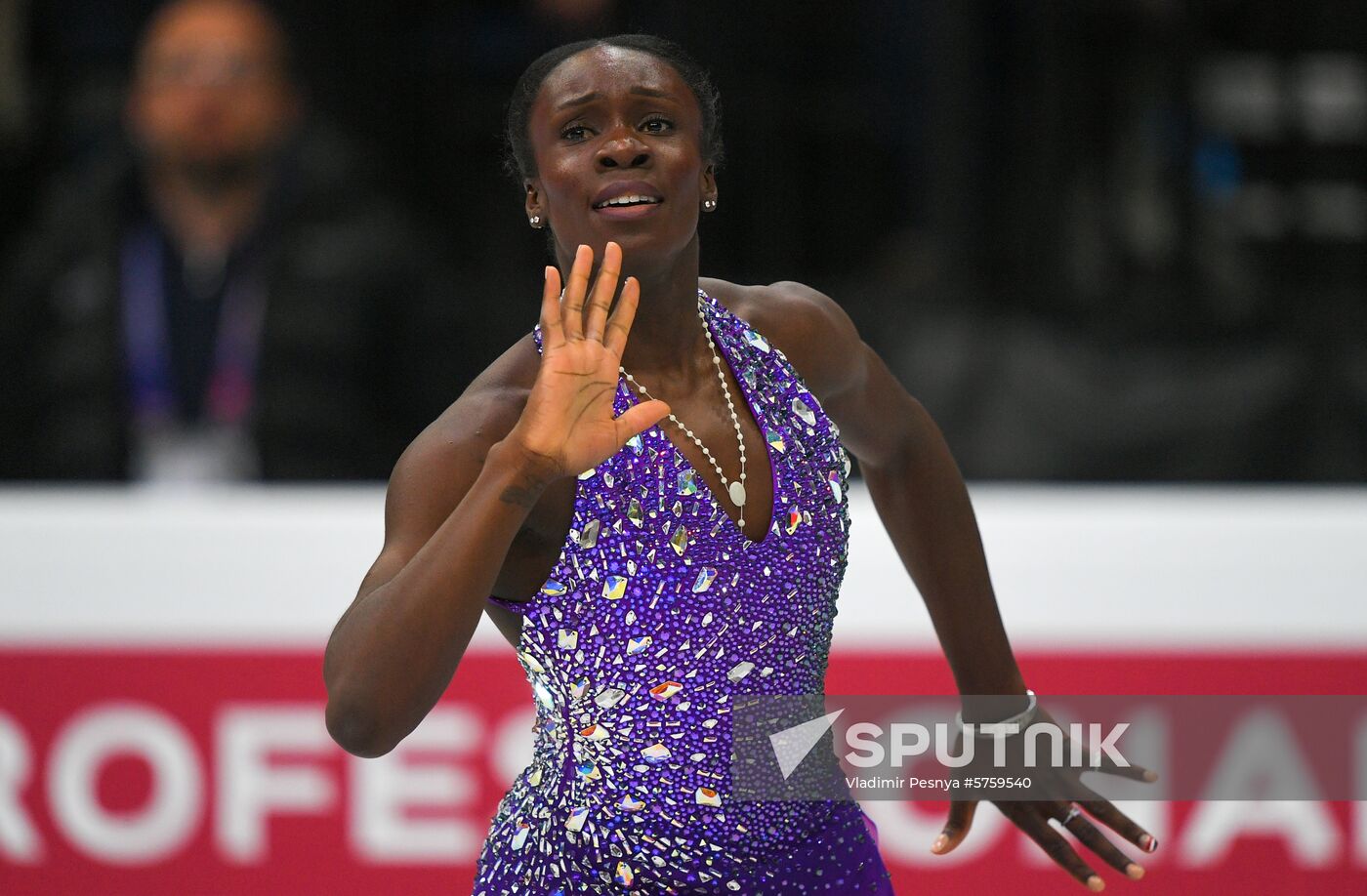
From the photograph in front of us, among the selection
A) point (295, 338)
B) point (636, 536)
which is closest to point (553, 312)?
point (636, 536)

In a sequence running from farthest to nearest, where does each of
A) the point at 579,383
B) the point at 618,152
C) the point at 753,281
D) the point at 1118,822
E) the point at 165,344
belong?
the point at 753,281
the point at 165,344
the point at 1118,822
the point at 618,152
the point at 579,383

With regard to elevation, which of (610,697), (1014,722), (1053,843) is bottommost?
(1053,843)

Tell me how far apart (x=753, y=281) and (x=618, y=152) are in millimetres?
3130

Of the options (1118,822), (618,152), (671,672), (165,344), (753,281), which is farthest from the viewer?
(753,281)

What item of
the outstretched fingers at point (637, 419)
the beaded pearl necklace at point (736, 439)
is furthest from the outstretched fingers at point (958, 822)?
the outstretched fingers at point (637, 419)

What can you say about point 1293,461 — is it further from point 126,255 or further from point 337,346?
point 126,255

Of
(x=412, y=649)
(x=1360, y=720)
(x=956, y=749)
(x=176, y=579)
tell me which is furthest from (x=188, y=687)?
(x=1360, y=720)

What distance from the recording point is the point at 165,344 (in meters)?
4.46

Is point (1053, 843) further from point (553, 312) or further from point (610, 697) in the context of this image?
point (553, 312)

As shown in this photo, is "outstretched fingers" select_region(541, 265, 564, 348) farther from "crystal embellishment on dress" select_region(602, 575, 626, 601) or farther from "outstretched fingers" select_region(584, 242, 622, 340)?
"crystal embellishment on dress" select_region(602, 575, 626, 601)

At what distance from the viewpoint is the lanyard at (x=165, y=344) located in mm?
4414

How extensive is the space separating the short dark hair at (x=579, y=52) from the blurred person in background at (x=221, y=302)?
8.34 feet

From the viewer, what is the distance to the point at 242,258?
4.53 meters

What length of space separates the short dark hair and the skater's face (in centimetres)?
1
